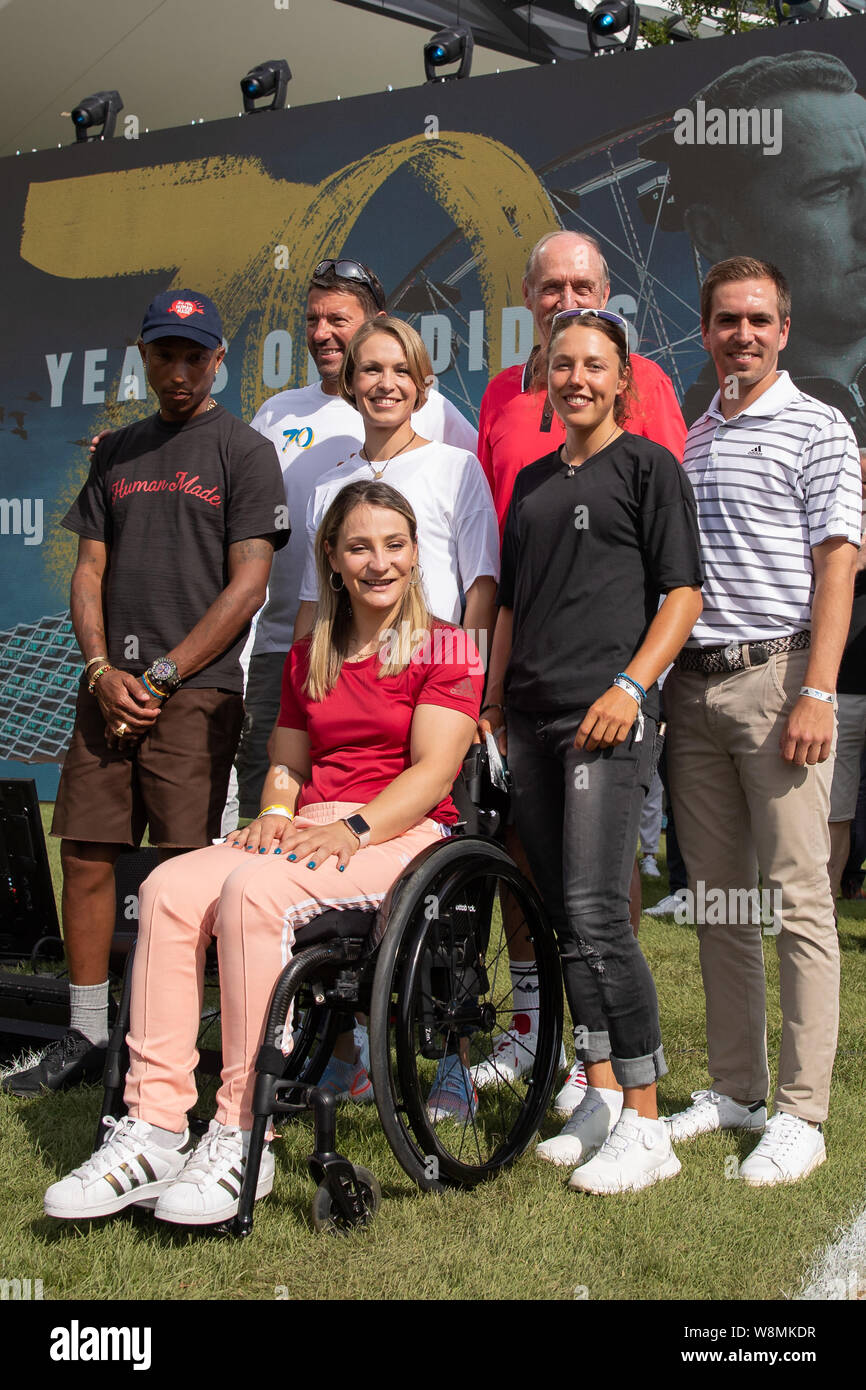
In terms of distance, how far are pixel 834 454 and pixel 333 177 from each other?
Result: 8194 mm

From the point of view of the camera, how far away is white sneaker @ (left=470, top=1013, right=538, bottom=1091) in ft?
9.93

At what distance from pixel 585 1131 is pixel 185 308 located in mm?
2198

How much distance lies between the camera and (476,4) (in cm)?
1122

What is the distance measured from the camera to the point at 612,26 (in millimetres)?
9016

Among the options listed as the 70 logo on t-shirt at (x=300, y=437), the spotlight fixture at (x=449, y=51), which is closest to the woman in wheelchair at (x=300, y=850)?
the 70 logo on t-shirt at (x=300, y=437)

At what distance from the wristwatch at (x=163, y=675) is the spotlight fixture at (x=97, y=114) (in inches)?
369

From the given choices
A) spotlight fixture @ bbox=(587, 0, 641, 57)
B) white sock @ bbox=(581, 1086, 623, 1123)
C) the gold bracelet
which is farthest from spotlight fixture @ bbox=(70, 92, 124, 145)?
white sock @ bbox=(581, 1086, 623, 1123)

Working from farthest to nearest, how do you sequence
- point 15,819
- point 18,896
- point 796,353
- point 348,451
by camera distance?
point 796,353 → point 18,896 → point 15,819 → point 348,451

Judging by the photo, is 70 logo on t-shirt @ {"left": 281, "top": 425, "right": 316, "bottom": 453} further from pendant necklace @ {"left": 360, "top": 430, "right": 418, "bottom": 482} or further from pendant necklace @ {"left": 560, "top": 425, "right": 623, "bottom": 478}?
pendant necklace @ {"left": 560, "top": 425, "right": 623, "bottom": 478}

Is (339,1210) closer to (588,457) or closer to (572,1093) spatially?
(572,1093)

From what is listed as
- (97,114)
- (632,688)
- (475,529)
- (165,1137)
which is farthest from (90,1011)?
(97,114)

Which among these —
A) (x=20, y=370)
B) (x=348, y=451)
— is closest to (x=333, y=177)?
(x=20, y=370)

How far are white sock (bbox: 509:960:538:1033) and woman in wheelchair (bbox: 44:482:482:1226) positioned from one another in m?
0.23

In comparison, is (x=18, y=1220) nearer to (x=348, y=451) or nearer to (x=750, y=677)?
(x=750, y=677)
